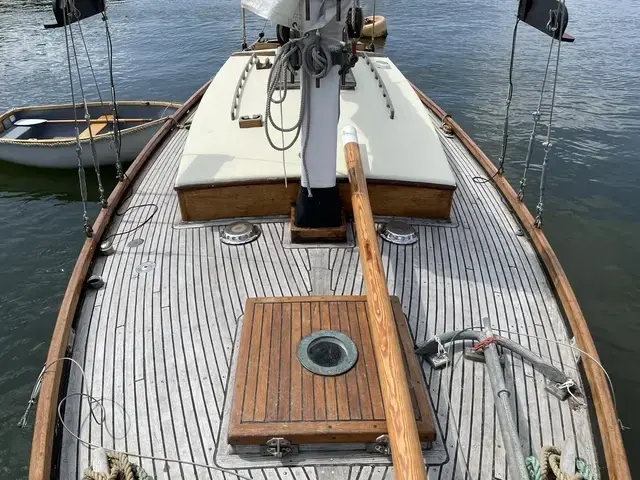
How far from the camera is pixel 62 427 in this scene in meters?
3.67

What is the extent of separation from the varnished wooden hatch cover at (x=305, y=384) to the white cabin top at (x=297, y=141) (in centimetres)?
194

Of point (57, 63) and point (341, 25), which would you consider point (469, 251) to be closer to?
point (341, 25)

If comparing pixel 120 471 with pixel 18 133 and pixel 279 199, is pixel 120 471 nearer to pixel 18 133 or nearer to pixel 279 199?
pixel 279 199

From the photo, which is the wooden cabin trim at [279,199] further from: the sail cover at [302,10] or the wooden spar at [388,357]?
the sail cover at [302,10]

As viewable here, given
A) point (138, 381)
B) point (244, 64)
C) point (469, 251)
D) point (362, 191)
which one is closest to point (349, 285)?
point (362, 191)

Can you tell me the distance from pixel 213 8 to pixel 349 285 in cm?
3283

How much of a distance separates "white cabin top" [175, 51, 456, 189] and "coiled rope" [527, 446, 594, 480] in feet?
10.5

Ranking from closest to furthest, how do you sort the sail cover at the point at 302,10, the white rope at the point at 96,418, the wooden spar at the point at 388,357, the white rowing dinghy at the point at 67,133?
the wooden spar at the point at 388,357 < the white rope at the point at 96,418 < the sail cover at the point at 302,10 < the white rowing dinghy at the point at 67,133

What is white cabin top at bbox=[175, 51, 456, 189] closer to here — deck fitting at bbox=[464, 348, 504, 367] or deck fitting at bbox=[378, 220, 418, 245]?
deck fitting at bbox=[378, 220, 418, 245]

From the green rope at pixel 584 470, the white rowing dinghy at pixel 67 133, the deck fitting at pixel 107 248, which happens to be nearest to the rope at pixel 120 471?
the deck fitting at pixel 107 248

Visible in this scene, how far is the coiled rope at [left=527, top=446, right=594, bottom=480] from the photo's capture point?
320 centimetres

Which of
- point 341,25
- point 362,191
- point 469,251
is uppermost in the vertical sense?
point 341,25

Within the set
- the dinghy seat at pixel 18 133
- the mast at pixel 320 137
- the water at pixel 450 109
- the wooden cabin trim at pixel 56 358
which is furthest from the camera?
the dinghy seat at pixel 18 133

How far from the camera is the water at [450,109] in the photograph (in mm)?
7797
